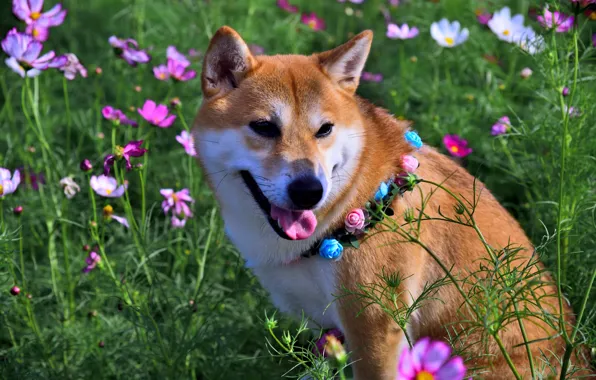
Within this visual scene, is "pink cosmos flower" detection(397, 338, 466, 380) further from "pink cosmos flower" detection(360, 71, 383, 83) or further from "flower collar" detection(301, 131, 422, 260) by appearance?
"pink cosmos flower" detection(360, 71, 383, 83)

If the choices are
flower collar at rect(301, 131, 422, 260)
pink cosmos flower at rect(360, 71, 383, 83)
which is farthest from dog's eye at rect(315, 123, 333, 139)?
pink cosmos flower at rect(360, 71, 383, 83)

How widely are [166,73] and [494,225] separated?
184 centimetres

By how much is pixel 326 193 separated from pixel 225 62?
2.19 feet

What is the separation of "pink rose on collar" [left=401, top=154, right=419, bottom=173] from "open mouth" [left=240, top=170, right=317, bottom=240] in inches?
15.1

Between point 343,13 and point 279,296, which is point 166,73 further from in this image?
point 343,13

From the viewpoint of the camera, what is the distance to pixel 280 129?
8.37ft

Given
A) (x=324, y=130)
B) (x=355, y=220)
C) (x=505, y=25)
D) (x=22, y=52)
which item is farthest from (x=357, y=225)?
(x=505, y=25)

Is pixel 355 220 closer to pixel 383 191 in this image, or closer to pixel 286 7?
pixel 383 191

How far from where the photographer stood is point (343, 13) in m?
5.60

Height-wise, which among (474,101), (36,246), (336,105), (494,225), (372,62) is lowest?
(36,246)

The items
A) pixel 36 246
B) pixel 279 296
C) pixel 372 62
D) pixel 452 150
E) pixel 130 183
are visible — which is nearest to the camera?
pixel 279 296

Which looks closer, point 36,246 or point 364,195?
point 364,195

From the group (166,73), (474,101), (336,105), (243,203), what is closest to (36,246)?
(166,73)

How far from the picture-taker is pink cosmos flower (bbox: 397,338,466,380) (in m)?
1.50
